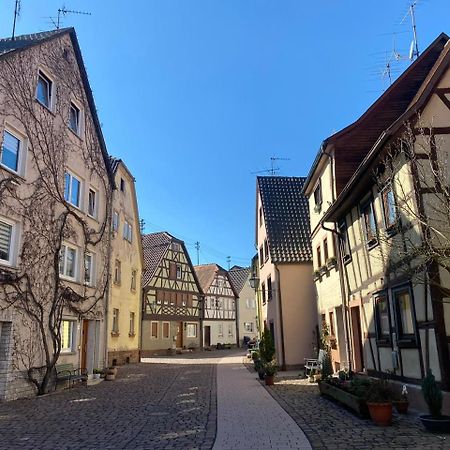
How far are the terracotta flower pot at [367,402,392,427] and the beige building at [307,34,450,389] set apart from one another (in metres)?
1.14

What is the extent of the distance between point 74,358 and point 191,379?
4.35 metres

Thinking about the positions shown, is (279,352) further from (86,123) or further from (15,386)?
(86,123)

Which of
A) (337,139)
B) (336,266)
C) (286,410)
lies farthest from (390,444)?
(337,139)

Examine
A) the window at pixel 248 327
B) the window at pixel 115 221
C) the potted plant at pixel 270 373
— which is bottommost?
the potted plant at pixel 270 373

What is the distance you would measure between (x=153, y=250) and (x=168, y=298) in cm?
438

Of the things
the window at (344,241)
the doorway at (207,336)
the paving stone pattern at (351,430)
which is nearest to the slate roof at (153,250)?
the doorway at (207,336)

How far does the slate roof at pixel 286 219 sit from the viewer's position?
20781 mm

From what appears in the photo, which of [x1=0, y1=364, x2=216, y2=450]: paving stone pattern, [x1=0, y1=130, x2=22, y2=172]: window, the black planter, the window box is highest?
[x1=0, y1=130, x2=22, y2=172]: window

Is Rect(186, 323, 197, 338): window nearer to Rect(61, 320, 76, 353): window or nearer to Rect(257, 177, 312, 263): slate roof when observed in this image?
Rect(257, 177, 312, 263): slate roof

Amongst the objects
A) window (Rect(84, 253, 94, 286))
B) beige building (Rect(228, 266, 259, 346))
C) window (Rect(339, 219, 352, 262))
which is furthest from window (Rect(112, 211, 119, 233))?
→ beige building (Rect(228, 266, 259, 346))

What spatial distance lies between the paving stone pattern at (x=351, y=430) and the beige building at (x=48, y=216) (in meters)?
7.57

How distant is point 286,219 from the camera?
22.2 m

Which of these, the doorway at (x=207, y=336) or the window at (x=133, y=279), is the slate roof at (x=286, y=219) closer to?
the window at (x=133, y=279)

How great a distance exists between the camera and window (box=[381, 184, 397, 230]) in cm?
1014
